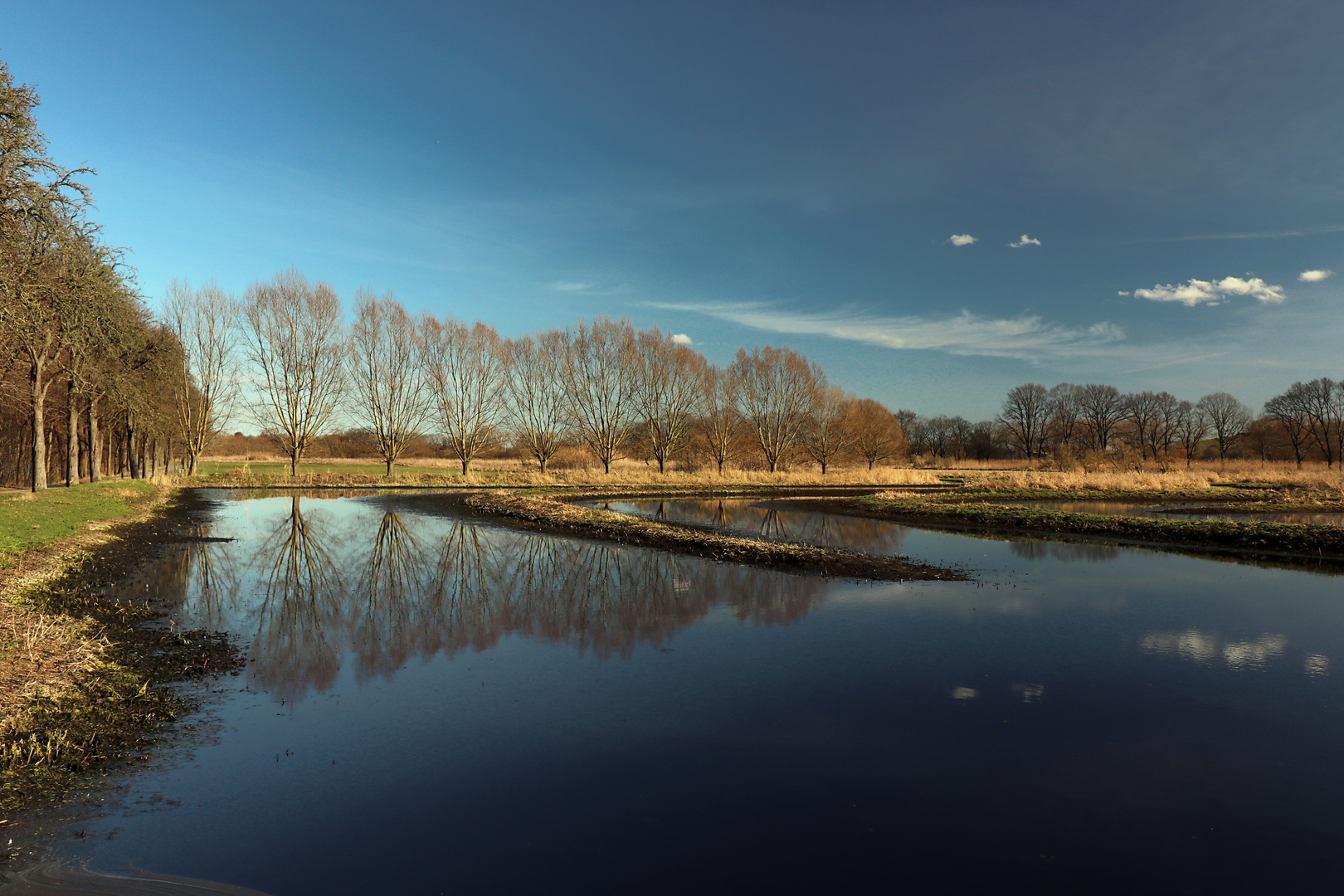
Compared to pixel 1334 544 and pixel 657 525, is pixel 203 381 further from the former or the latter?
pixel 1334 544

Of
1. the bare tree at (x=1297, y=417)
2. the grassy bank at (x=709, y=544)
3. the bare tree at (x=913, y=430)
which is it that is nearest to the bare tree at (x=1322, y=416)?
the bare tree at (x=1297, y=417)

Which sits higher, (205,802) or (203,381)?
(203,381)

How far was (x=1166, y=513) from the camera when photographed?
1181 inches

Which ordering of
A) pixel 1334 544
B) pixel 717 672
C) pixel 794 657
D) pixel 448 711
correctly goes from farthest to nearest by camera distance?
pixel 1334 544, pixel 794 657, pixel 717 672, pixel 448 711

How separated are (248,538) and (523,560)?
970cm

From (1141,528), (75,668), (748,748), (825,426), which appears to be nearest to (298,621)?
(75,668)

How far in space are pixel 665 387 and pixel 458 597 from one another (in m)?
43.3

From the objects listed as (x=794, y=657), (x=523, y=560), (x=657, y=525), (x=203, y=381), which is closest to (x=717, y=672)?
(x=794, y=657)

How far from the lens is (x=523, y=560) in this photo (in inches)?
650

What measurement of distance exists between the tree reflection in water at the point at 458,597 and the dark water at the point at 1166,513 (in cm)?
2135

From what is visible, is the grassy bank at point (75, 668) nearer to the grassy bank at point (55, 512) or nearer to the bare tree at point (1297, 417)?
the grassy bank at point (55, 512)

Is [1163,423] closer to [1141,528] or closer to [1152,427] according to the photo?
[1152,427]

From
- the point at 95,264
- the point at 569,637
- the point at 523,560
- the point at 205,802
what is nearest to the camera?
the point at 205,802

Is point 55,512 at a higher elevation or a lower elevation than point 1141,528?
higher
